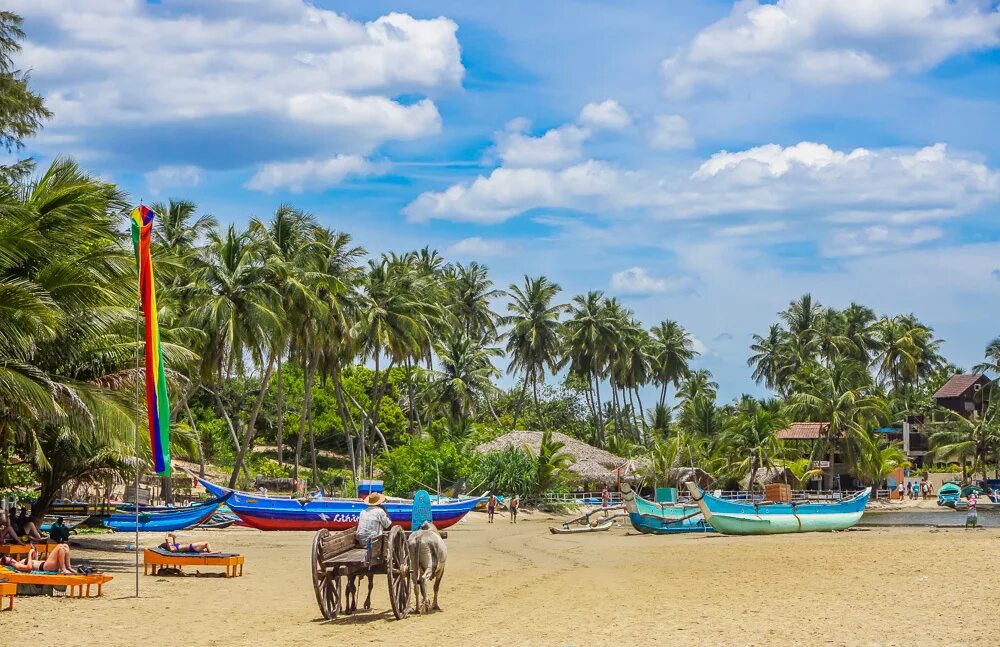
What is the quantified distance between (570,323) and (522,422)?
9742 mm

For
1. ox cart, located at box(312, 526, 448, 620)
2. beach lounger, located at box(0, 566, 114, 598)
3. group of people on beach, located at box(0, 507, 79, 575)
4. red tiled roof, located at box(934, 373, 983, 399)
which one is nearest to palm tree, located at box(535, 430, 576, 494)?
group of people on beach, located at box(0, 507, 79, 575)

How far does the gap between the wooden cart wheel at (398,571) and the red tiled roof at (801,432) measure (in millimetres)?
58166

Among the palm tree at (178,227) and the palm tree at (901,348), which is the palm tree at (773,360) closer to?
the palm tree at (901,348)

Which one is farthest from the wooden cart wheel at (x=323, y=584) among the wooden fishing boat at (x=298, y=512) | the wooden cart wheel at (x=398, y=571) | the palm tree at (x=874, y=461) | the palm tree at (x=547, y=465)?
the palm tree at (x=874, y=461)

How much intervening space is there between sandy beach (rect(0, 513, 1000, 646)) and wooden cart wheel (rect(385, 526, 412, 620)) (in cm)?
25

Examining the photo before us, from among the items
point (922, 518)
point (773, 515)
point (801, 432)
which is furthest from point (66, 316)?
point (801, 432)

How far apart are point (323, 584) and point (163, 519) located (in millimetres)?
16768

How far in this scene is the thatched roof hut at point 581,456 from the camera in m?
53.0

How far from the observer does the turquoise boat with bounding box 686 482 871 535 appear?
36.4 m

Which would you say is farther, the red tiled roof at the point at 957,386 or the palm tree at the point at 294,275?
the red tiled roof at the point at 957,386

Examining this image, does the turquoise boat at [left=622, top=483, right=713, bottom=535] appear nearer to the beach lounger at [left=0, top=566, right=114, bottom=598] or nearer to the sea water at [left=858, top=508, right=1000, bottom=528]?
the sea water at [left=858, top=508, right=1000, bottom=528]

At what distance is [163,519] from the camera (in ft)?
94.3

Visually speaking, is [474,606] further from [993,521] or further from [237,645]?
[993,521]

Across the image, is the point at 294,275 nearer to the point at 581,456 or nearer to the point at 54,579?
the point at 581,456
